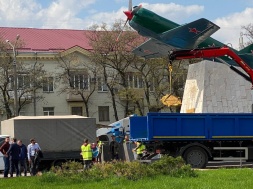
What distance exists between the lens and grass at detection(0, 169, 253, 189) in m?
13.8

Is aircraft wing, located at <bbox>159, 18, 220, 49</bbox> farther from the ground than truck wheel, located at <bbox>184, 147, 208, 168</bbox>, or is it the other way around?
aircraft wing, located at <bbox>159, 18, 220, 49</bbox>

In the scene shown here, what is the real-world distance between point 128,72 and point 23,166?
103 feet

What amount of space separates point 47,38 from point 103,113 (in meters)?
11.1

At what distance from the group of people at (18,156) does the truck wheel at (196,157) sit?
650 cm

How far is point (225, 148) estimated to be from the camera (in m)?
24.0

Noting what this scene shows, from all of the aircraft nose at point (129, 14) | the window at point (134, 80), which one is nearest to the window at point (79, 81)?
the window at point (134, 80)

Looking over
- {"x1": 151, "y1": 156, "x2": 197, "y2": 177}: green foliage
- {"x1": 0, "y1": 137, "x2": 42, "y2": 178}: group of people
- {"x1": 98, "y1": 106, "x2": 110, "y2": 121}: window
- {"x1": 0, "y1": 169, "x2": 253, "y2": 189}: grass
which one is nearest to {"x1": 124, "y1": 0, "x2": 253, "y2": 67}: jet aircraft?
{"x1": 0, "y1": 137, "x2": 42, "y2": 178}: group of people

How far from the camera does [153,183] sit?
1442 centimetres

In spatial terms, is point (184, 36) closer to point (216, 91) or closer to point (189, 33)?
point (189, 33)

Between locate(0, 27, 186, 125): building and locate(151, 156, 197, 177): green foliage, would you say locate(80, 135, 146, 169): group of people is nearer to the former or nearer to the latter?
locate(151, 156, 197, 177): green foliage

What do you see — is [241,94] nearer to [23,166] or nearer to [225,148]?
[225,148]

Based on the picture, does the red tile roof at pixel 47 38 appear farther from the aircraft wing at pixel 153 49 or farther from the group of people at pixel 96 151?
the group of people at pixel 96 151

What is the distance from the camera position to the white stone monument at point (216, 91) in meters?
27.8

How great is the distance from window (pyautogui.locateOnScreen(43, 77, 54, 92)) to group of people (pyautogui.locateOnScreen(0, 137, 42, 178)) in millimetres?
30875
